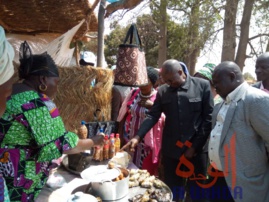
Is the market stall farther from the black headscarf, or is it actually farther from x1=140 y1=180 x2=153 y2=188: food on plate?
the black headscarf

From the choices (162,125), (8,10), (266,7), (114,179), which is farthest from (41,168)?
(266,7)

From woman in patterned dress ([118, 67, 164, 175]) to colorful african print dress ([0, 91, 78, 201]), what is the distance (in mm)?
1498

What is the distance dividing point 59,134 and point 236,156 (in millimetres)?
1313

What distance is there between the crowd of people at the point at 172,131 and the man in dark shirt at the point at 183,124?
0.4 inches

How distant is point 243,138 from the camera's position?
1.92m

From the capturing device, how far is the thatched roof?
2.93m

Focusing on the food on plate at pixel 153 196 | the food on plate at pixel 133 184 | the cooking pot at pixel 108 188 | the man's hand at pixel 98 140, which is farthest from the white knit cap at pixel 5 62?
the food on plate at pixel 133 184

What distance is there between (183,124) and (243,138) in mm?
767

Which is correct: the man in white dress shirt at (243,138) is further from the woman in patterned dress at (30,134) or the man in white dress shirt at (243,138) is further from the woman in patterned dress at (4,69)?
the woman in patterned dress at (4,69)

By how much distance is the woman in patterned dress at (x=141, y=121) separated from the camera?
9.80 feet

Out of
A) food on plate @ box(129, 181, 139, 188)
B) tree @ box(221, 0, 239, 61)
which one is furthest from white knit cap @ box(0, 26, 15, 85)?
tree @ box(221, 0, 239, 61)

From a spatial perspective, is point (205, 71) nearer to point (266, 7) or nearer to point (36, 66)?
point (36, 66)

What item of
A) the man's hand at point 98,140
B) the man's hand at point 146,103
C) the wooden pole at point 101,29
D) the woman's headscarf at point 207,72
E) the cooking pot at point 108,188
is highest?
the wooden pole at point 101,29

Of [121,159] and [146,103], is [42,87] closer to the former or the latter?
[121,159]
